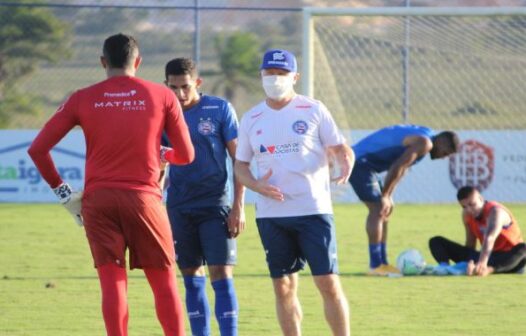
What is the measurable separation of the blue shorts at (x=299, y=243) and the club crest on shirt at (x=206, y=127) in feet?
2.68

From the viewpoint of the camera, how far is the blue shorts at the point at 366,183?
527 inches

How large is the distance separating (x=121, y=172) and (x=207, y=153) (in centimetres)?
152

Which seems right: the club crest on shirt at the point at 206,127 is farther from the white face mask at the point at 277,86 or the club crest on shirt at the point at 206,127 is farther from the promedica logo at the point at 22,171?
the promedica logo at the point at 22,171

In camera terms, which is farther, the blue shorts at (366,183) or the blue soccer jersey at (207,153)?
the blue shorts at (366,183)

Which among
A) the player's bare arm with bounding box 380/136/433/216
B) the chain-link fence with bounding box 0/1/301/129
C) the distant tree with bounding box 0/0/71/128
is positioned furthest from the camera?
the chain-link fence with bounding box 0/1/301/129

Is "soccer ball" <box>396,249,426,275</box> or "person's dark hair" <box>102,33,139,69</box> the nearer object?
"person's dark hair" <box>102,33,139,69</box>

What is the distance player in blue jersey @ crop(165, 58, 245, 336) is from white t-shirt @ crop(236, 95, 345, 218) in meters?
0.60

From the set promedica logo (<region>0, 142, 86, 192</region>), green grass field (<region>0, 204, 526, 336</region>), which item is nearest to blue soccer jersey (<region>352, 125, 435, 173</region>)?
green grass field (<region>0, 204, 526, 336</region>)

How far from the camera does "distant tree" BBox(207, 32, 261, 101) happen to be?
96.7 ft

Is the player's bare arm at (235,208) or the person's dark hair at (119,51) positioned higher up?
the person's dark hair at (119,51)

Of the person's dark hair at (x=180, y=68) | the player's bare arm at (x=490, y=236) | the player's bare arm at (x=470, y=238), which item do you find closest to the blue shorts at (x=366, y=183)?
the player's bare arm at (x=470, y=238)

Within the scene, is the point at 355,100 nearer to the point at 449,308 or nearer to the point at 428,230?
the point at 428,230

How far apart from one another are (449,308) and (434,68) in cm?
1403

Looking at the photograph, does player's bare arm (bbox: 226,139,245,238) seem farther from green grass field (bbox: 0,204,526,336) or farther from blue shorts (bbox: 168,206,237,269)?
green grass field (bbox: 0,204,526,336)
